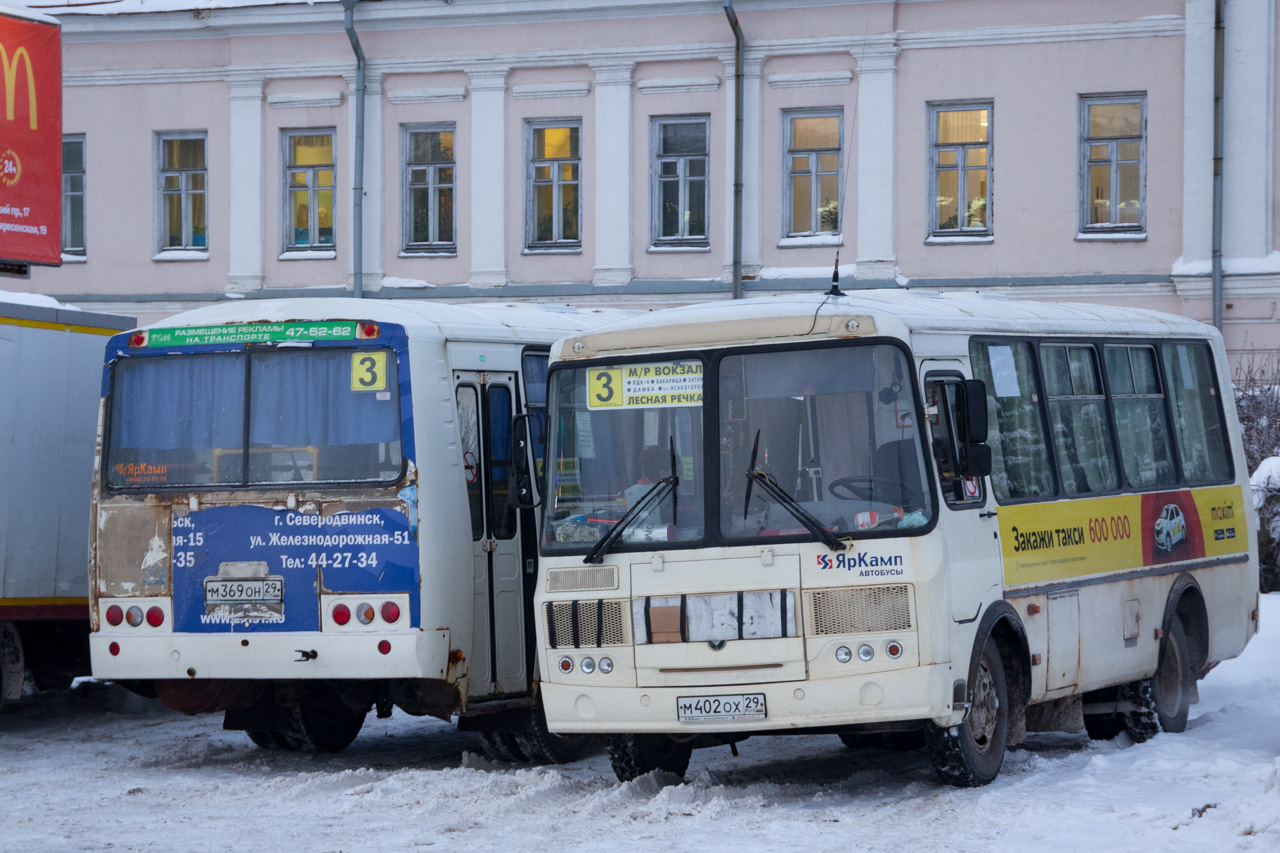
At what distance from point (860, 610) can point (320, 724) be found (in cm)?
443

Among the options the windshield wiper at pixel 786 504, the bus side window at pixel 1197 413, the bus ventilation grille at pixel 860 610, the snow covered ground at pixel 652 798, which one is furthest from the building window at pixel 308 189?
the bus ventilation grille at pixel 860 610

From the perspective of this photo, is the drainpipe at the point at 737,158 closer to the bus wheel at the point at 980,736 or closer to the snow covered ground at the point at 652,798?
the snow covered ground at the point at 652,798

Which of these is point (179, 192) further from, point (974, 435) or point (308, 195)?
point (974, 435)

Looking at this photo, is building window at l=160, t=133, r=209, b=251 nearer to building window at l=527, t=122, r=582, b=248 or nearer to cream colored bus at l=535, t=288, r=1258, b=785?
building window at l=527, t=122, r=582, b=248

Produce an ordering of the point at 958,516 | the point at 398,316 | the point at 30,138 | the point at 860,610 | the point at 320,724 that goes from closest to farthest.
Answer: the point at 860,610 → the point at 958,516 → the point at 398,316 → the point at 320,724 → the point at 30,138

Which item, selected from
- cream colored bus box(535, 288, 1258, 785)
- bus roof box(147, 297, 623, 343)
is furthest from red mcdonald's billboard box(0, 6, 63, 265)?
cream colored bus box(535, 288, 1258, 785)

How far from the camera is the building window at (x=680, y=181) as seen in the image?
26922mm

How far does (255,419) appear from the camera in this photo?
11000 mm

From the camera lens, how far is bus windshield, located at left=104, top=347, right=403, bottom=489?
10781 mm

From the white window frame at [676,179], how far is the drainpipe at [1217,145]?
6708mm

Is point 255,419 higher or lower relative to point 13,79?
lower

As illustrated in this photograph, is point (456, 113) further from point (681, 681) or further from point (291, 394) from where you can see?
point (681, 681)

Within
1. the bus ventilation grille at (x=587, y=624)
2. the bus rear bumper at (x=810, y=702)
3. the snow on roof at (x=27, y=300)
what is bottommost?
the bus rear bumper at (x=810, y=702)

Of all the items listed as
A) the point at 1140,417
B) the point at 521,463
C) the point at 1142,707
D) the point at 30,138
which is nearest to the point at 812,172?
the point at 30,138
